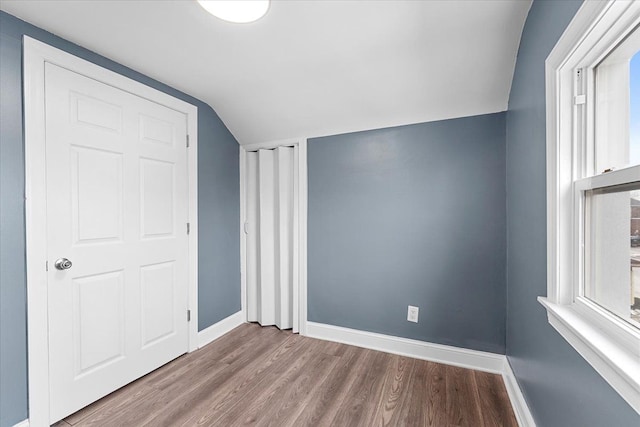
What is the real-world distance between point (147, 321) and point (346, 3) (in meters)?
2.41

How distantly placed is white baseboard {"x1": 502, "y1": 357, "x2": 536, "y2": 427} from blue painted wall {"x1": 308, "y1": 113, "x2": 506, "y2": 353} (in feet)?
0.58

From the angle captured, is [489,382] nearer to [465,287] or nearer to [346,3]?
[465,287]

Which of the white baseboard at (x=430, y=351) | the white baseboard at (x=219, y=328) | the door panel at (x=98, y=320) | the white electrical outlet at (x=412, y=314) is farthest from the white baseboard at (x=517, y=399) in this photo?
the door panel at (x=98, y=320)

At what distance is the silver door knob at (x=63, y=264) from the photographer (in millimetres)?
1521

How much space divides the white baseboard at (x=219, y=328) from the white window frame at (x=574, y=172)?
2464 mm

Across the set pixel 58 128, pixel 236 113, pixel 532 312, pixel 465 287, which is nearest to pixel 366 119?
pixel 236 113

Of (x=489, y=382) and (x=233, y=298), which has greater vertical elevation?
(x=233, y=298)

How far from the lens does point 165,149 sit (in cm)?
211

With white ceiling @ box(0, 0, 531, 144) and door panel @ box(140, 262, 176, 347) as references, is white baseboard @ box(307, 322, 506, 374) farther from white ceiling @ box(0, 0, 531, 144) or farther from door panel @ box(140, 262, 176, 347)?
white ceiling @ box(0, 0, 531, 144)

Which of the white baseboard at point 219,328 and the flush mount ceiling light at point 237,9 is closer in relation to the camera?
the flush mount ceiling light at point 237,9

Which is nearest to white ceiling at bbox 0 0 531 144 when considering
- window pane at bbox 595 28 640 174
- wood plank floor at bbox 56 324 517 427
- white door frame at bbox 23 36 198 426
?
white door frame at bbox 23 36 198 426

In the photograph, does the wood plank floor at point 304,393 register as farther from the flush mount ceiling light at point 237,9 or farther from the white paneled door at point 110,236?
the flush mount ceiling light at point 237,9

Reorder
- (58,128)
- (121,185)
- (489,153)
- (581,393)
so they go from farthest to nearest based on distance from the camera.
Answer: (489,153) < (121,185) < (58,128) < (581,393)

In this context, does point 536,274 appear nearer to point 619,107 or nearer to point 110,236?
point 619,107
